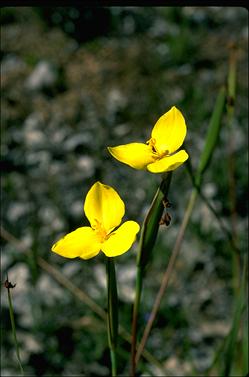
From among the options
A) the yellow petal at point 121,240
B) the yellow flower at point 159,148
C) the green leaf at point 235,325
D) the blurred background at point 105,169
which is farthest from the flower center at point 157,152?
the blurred background at point 105,169

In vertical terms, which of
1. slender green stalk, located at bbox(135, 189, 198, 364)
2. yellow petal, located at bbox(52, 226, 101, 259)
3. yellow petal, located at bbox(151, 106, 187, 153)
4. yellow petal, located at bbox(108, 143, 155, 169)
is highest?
yellow petal, located at bbox(151, 106, 187, 153)

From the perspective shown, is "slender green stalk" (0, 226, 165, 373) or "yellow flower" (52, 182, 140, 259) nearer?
"yellow flower" (52, 182, 140, 259)

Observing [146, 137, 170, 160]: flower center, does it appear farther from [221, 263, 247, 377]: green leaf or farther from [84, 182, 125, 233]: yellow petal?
[221, 263, 247, 377]: green leaf

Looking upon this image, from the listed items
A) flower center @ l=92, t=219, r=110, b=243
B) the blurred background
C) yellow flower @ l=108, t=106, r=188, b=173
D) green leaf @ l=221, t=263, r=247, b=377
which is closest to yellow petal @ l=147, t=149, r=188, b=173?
yellow flower @ l=108, t=106, r=188, b=173

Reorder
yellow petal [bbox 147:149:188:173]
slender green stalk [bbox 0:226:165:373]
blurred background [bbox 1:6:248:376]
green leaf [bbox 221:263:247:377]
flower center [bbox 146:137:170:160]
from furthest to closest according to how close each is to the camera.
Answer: blurred background [bbox 1:6:248:376] → slender green stalk [bbox 0:226:165:373] → green leaf [bbox 221:263:247:377] → flower center [bbox 146:137:170:160] → yellow petal [bbox 147:149:188:173]

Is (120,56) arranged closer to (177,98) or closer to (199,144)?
(177,98)

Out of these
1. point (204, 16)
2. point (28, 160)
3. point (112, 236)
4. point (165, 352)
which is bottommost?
point (165, 352)

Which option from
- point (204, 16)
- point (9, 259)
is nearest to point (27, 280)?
point (9, 259)
